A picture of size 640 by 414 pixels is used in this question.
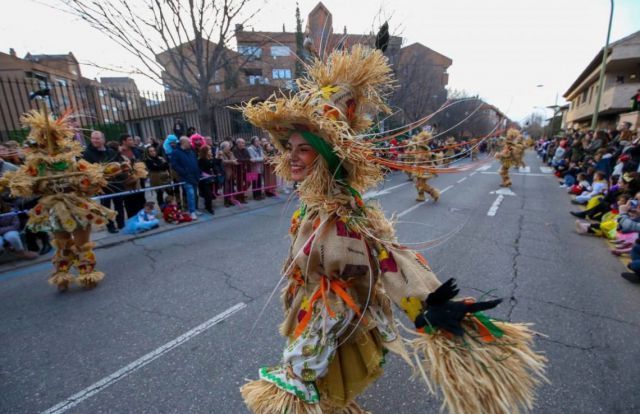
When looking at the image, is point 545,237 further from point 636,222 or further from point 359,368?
point 359,368

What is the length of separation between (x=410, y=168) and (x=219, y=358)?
2338 millimetres

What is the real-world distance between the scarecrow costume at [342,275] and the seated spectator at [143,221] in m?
6.02

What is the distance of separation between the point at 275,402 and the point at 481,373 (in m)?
0.94

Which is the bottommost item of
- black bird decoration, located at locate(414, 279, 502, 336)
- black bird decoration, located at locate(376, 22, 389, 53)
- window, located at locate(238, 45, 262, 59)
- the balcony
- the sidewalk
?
the sidewalk

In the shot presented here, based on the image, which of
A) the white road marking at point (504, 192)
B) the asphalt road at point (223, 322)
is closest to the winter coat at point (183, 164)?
the asphalt road at point (223, 322)

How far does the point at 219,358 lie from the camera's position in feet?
9.06

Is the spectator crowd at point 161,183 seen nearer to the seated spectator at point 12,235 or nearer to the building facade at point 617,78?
the seated spectator at point 12,235

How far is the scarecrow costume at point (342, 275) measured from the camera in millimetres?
1377

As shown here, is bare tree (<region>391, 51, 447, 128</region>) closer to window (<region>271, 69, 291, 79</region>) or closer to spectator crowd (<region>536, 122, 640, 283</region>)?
window (<region>271, 69, 291, 79</region>)

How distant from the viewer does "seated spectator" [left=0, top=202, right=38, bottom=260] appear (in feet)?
16.9

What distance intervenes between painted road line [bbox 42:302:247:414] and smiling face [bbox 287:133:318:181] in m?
2.28

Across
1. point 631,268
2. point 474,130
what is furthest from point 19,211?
point 631,268

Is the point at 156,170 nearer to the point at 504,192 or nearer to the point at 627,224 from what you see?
the point at 627,224

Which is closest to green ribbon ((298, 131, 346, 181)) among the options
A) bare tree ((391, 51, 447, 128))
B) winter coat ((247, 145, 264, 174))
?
winter coat ((247, 145, 264, 174))
